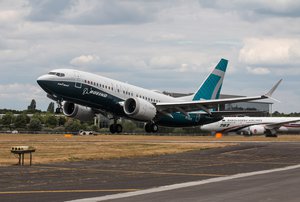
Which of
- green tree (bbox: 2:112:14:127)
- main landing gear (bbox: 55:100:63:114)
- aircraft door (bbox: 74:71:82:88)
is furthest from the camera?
green tree (bbox: 2:112:14:127)

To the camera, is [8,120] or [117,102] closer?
[117,102]

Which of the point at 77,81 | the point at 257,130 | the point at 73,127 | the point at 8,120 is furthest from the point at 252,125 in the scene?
the point at 8,120

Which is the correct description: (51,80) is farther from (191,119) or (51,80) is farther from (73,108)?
(191,119)

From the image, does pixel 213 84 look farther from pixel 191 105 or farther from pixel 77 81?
pixel 77 81

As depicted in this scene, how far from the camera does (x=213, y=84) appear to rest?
67688 millimetres

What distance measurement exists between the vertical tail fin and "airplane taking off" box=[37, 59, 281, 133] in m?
3.56

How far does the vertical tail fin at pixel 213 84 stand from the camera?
2625 inches

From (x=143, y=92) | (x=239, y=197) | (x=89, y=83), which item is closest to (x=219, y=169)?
(x=239, y=197)

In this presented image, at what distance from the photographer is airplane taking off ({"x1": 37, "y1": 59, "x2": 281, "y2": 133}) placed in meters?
50.3

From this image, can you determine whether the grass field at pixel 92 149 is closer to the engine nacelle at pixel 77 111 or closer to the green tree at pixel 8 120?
the engine nacelle at pixel 77 111

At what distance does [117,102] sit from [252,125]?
70.5m

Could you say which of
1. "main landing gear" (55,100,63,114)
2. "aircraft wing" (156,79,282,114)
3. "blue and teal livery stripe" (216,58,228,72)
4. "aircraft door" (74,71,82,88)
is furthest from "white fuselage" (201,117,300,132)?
"aircraft door" (74,71,82,88)

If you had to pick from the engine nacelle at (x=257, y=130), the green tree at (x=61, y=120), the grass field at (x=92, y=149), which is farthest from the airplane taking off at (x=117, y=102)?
the green tree at (x=61, y=120)

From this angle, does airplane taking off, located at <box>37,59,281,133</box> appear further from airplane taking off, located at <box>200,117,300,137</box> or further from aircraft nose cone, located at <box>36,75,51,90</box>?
airplane taking off, located at <box>200,117,300,137</box>
